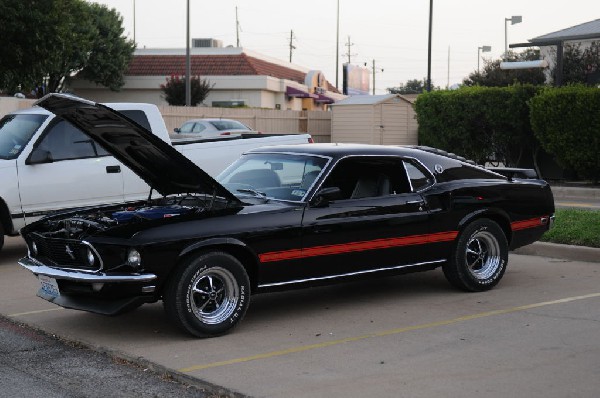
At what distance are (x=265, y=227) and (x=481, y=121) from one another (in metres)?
18.0

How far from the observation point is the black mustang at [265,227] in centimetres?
679

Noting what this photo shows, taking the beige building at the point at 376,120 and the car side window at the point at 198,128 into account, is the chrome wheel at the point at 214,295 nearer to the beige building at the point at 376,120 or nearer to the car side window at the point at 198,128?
the car side window at the point at 198,128

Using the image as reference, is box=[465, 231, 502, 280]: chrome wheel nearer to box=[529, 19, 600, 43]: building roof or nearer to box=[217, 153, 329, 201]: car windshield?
box=[217, 153, 329, 201]: car windshield

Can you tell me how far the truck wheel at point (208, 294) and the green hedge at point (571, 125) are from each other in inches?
617

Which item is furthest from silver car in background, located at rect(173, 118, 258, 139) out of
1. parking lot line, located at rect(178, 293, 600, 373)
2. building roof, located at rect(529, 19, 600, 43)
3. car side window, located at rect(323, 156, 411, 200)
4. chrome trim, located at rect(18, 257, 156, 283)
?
chrome trim, located at rect(18, 257, 156, 283)

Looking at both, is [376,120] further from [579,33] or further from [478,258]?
[478,258]

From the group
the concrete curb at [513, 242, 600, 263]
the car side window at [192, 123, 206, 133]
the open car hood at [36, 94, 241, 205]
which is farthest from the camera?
the car side window at [192, 123, 206, 133]

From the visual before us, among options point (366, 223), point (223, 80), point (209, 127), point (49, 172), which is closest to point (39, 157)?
point (49, 172)

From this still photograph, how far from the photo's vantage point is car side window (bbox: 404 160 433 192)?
27.6 feet

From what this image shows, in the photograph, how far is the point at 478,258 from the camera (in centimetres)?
874

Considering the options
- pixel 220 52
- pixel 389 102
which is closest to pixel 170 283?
pixel 389 102

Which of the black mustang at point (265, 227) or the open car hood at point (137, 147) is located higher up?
the open car hood at point (137, 147)

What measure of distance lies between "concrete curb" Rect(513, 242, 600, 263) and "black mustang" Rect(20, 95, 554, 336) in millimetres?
1539

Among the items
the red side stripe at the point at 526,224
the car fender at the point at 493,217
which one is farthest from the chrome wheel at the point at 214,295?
the red side stripe at the point at 526,224
